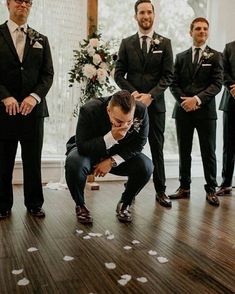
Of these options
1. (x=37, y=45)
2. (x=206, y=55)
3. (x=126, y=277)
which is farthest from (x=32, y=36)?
(x=126, y=277)

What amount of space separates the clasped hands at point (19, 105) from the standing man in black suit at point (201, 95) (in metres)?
1.37

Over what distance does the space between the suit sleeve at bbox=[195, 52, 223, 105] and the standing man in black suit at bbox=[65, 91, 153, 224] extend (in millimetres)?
898

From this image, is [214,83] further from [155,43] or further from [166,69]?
[155,43]

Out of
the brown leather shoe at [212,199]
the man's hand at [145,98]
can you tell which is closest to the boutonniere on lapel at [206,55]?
the man's hand at [145,98]

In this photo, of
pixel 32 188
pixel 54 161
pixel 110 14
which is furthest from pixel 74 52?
pixel 32 188

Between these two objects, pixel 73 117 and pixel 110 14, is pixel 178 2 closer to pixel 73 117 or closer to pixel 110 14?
pixel 110 14

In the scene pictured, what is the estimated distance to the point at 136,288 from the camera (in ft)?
5.67

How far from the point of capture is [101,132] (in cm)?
268

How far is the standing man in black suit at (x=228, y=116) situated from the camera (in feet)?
12.2

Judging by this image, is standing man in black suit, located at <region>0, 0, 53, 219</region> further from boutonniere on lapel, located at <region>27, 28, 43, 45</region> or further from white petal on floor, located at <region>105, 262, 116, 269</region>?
white petal on floor, located at <region>105, 262, 116, 269</region>

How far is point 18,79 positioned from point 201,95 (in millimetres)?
1544

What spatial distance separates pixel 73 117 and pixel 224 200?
5.82 ft

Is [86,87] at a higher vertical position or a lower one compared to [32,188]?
higher

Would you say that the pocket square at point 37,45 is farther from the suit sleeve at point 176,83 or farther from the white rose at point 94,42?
the suit sleeve at point 176,83
